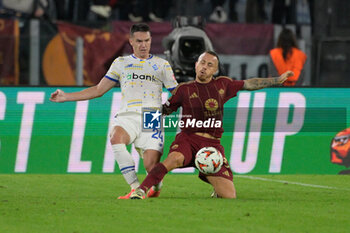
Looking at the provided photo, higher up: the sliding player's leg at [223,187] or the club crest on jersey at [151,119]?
the club crest on jersey at [151,119]

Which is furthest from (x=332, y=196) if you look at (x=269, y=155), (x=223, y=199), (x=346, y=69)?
(x=346, y=69)

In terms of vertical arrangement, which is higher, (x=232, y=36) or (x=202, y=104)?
(x=232, y=36)

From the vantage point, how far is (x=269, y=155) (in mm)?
13266

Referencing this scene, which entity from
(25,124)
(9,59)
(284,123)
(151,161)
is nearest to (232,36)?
(9,59)

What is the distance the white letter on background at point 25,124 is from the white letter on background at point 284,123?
336cm

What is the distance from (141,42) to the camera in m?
10.1

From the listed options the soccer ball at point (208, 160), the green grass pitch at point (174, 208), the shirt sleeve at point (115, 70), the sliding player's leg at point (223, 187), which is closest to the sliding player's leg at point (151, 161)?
the green grass pitch at point (174, 208)

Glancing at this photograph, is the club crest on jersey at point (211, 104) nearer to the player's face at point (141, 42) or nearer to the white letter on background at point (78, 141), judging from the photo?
the player's face at point (141, 42)

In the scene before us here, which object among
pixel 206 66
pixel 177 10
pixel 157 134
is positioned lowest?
pixel 157 134

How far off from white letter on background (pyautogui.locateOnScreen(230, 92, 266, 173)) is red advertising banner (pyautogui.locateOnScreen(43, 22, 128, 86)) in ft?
14.3

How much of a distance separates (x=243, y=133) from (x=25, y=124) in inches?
121

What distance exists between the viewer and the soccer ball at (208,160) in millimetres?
9828

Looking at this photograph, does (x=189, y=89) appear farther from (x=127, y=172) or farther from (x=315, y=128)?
(x=315, y=128)

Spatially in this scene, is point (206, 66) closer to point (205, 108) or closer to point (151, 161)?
point (205, 108)
